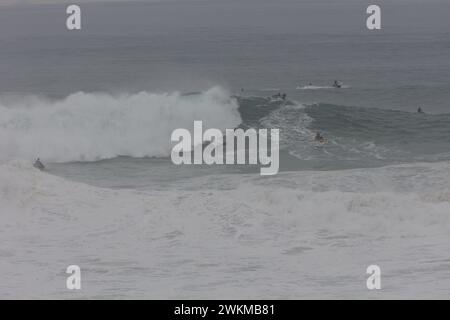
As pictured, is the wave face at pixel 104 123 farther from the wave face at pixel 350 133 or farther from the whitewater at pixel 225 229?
the wave face at pixel 350 133

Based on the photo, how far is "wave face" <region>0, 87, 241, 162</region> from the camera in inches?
1363

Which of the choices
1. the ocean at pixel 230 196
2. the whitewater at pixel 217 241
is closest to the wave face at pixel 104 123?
the ocean at pixel 230 196

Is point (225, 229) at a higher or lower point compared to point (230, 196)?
lower

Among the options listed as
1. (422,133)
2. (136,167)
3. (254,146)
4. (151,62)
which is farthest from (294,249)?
(151,62)

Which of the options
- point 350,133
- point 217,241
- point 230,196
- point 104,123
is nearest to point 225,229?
point 217,241

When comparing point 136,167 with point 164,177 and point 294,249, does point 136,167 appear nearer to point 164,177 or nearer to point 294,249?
point 164,177

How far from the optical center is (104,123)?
3803 cm

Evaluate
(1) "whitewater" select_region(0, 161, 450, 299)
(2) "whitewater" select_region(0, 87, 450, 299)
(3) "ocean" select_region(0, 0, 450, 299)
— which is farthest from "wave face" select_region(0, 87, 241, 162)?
(1) "whitewater" select_region(0, 161, 450, 299)

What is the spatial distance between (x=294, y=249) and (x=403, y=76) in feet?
167

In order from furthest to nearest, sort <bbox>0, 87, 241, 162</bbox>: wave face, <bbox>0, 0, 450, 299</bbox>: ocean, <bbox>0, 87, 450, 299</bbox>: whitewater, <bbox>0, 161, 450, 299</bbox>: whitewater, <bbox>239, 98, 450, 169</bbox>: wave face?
1. <bbox>0, 87, 241, 162</bbox>: wave face
2. <bbox>239, 98, 450, 169</bbox>: wave face
3. <bbox>0, 0, 450, 299</bbox>: ocean
4. <bbox>0, 87, 450, 299</bbox>: whitewater
5. <bbox>0, 161, 450, 299</bbox>: whitewater

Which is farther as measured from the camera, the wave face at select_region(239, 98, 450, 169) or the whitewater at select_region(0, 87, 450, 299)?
the wave face at select_region(239, 98, 450, 169)

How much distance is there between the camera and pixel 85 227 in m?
19.7

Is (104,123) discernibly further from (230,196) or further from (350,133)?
(230,196)

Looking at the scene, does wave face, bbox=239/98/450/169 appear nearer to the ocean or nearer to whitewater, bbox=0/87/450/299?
the ocean
